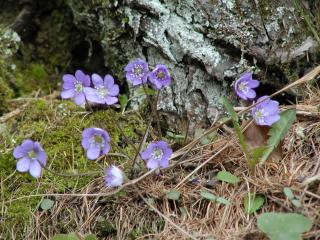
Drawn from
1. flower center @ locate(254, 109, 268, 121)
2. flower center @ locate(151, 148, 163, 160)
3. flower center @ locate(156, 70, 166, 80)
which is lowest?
flower center @ locate(151, 148, 163, 160)

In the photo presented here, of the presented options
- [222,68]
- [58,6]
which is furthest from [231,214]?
[58,6]

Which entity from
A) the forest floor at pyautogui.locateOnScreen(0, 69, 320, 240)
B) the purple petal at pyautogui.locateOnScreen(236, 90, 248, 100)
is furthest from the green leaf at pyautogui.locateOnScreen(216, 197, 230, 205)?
the purple petal at pyautogui.locateOnScreen(236, 90, 248, 100)

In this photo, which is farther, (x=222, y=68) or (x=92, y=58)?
(x=92, y=58)

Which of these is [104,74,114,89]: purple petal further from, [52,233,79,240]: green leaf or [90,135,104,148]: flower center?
[52,233,79,240]: green leaf

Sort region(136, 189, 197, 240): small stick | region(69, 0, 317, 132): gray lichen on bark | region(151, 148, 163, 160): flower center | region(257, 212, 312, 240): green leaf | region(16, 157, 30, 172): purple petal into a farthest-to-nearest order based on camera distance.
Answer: region(69, 0, 317, 132): gray lichen on bark
region(151, 148, 163, 160): flower center
region(16, 157, 30, 172): purple petal
region(136, 189, 197, 240): small stick
region(257, 212, 312, 240): green leaf

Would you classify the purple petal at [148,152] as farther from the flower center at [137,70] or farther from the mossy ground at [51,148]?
the flower center at [137,70]

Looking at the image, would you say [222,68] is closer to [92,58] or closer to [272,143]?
[272,143]
